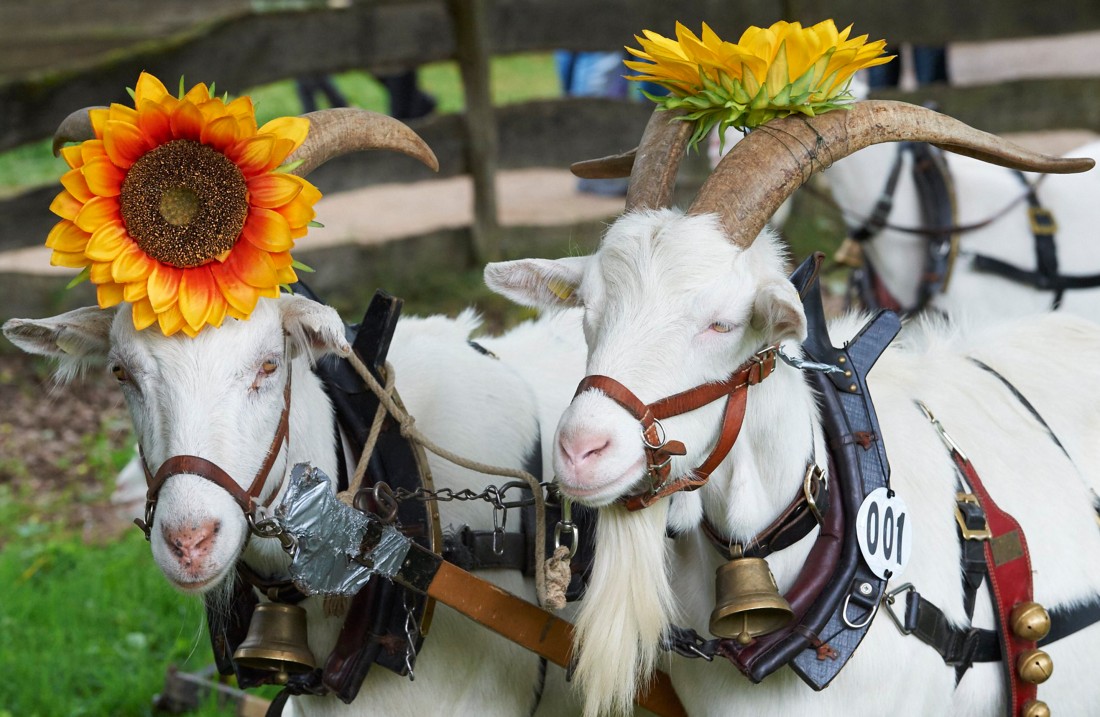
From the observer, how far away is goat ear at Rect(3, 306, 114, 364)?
2.60m

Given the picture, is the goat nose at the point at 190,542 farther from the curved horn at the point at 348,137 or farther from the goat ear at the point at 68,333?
the curved horn at the point at 348,137

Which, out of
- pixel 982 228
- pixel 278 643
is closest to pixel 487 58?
pixel 982 228

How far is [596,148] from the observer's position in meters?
8.21

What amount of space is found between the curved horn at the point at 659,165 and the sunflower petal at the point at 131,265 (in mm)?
1024

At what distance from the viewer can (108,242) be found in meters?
2.40

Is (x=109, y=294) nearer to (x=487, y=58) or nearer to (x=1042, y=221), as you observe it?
(x=1042, y=221)

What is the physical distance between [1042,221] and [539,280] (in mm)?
3029

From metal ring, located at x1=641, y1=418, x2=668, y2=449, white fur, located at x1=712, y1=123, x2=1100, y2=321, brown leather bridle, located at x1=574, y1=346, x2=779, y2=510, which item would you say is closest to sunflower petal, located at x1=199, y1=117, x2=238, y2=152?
brown leather bridle, located at x1=574, y1=346, x2=779, y2=510

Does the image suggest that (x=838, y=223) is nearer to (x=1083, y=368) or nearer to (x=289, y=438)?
(x=1083, y=368)

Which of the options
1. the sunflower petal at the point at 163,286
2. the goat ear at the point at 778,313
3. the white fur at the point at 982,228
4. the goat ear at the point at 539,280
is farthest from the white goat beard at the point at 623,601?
the white fur at the point at 982,228

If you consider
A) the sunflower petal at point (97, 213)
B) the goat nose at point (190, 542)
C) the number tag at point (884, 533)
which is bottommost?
the number tag at point (884, 533)

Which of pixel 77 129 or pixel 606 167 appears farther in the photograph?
pixel 606 167

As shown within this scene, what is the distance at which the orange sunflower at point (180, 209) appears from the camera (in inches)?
94.0

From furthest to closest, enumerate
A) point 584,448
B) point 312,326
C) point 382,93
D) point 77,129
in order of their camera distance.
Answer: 1. point 382,93
2. point 77,129
3. point 312,326
4. point 584,448
